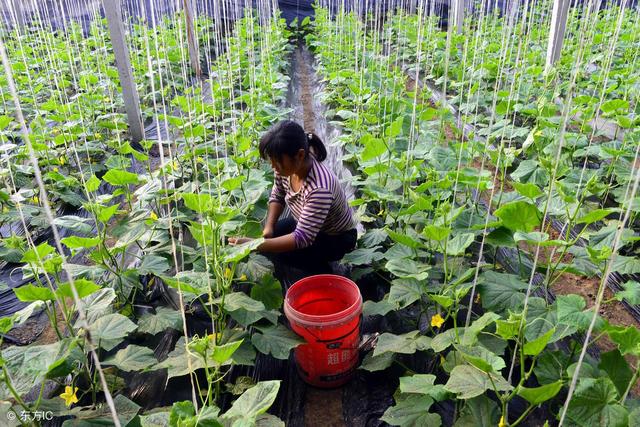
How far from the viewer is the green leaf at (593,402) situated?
1.46 m

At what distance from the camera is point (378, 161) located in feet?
9.29

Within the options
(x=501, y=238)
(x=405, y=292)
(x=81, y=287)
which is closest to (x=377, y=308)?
(x=405, y=292)

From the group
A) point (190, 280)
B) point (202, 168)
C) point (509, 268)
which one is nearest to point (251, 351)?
point (190, 280)

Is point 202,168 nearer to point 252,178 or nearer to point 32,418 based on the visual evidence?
point 252,178

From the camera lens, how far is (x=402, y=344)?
1.88m

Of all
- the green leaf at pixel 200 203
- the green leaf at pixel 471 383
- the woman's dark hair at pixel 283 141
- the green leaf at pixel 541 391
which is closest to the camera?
the green leaf at pixel 541 391

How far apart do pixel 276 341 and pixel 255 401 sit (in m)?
0.66

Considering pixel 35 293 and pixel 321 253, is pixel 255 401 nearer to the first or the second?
pixel 35 293

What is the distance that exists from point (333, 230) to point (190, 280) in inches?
42.6

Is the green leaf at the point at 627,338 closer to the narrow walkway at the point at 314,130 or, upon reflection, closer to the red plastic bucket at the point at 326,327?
the red plastic bucket at the point at 326,327

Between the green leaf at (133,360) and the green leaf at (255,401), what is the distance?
0.58 meters

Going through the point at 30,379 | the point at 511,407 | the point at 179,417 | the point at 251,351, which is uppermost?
the point at 179,417

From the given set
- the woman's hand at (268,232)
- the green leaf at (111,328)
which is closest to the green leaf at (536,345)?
the green leaf at (111,328)

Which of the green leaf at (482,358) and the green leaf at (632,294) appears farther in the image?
A: the green leaf at (632,294)
